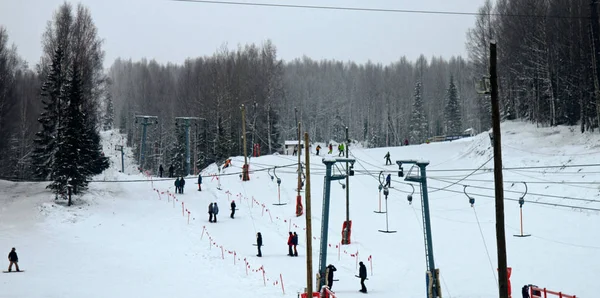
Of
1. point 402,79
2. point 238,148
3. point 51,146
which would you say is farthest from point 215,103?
point 402,79

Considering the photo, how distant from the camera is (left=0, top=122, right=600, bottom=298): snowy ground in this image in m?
20.6

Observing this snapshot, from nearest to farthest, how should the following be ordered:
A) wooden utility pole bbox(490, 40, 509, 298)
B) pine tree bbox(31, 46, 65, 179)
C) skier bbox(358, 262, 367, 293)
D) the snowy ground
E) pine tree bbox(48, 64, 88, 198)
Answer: wooden utility pole bbox(490, 40, 509, 298)
skier bbox(358, 262, 367, 293)
the snowy ground
pine tree bbox(48, 64, 88, 198)
pine tree bbox(31, 46, 65, 179)

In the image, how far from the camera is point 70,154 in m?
34.2

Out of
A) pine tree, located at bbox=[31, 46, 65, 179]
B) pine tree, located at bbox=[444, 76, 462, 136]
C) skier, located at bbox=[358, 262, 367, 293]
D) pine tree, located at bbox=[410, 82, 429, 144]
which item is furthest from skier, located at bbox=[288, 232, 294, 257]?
pine tree, located at bbox=[444, 76, 462, 136]

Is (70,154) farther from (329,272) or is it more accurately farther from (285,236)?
(329,272)

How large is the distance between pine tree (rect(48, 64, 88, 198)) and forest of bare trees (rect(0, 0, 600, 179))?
7.75 m

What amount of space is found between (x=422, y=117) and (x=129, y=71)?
87.8m

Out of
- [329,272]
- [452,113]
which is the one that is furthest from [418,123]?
[329,272]

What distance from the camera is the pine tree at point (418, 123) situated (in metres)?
91.8

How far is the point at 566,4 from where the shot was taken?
43.6 metres

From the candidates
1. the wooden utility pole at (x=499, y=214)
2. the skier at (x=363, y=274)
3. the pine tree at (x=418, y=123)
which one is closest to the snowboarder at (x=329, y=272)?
the skier at (x=363, y=274)

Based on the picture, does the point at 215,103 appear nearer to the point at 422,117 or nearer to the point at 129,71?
the point at 422,117

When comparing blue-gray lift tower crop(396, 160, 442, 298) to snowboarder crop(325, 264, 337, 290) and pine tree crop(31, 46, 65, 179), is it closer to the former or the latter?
snowboarder crop(325, 264, 337, 290)

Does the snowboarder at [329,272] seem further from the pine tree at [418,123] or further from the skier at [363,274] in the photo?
the pine tree at [418,123]
